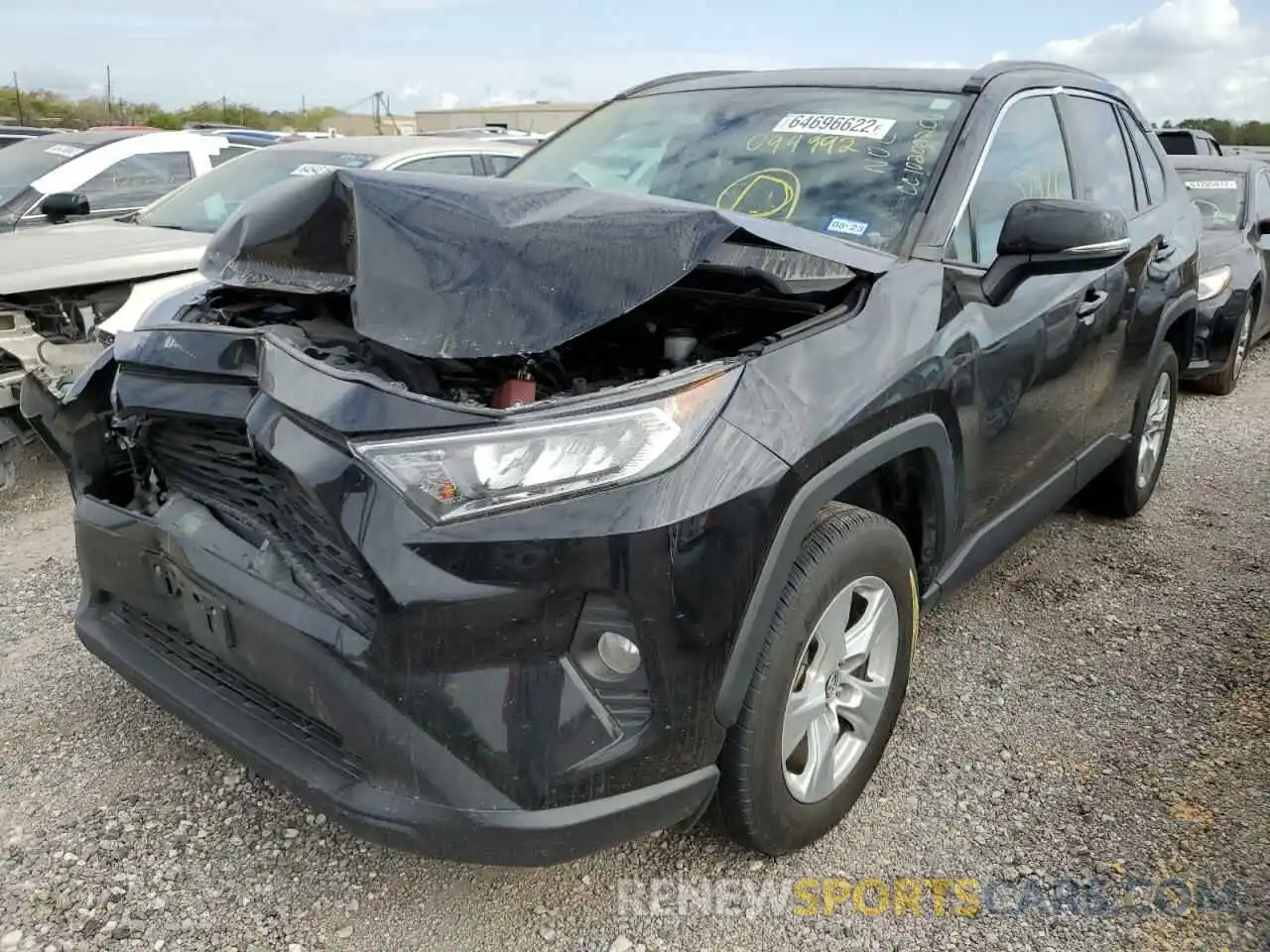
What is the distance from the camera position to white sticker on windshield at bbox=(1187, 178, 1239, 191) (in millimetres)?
7848

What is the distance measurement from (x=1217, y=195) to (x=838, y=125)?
621 centimetres

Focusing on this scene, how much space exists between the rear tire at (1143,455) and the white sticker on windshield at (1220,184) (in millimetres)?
A: 4058

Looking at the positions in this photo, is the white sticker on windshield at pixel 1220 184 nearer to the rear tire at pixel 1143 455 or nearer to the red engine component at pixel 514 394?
the rear tire at pixel 1143 455

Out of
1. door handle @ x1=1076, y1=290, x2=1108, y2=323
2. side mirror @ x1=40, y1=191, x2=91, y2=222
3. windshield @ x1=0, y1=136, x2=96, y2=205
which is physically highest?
windshield @ x1=0, y1=136, x2=96, y2=205

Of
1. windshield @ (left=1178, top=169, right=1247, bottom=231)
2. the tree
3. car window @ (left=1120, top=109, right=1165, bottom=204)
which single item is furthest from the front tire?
the tree

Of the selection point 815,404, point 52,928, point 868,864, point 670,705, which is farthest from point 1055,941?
point 52,928

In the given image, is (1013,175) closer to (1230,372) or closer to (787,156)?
Result: (787,156)

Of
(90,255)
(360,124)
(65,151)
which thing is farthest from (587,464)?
(360,124)

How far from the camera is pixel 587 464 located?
5.98ft

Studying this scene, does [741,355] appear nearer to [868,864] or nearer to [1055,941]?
[868,864]

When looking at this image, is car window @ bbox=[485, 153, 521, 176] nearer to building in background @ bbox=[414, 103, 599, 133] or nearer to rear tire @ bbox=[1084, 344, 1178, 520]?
rear tire @ bbox=[1084, 344, 1178, 520]

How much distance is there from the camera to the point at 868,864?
7.92 feet

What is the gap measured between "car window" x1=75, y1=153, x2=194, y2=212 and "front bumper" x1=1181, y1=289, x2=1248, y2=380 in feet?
23.6

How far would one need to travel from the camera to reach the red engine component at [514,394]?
2168mm
